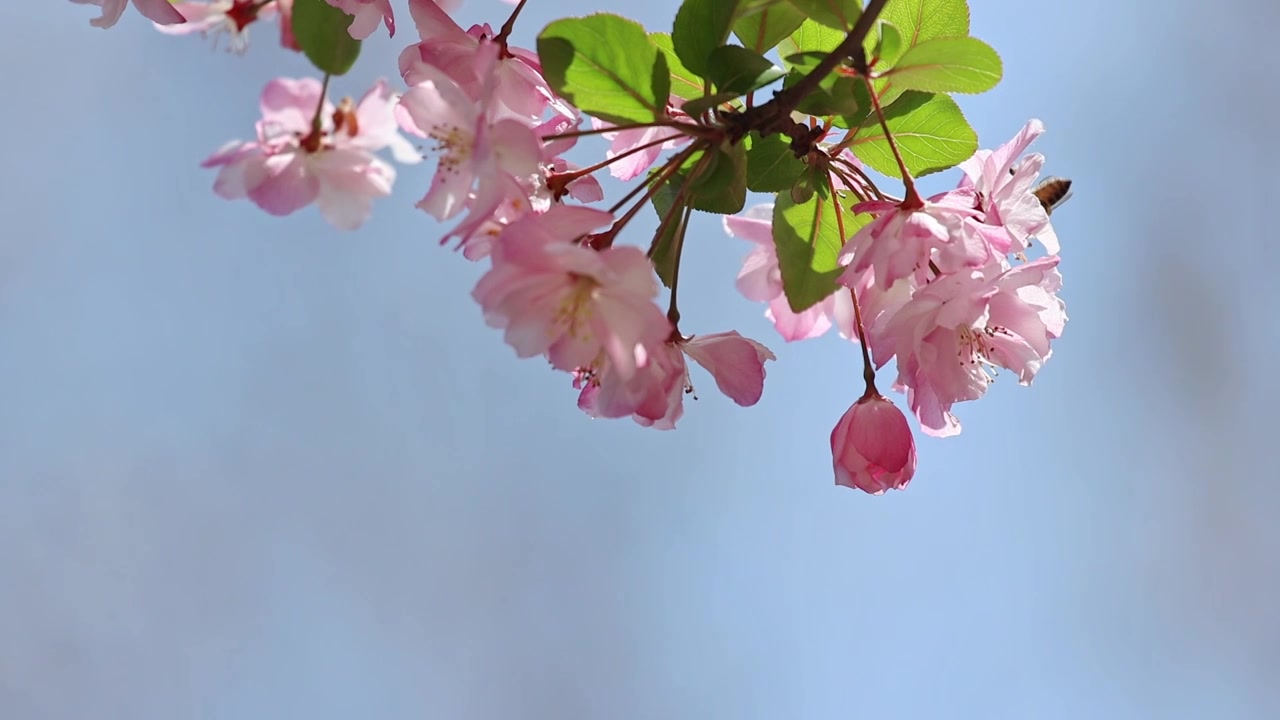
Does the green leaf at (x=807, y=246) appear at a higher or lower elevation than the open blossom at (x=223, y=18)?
lower

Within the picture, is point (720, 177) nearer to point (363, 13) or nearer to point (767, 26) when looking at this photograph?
point (767, 26)

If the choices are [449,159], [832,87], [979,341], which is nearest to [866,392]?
[979,341]

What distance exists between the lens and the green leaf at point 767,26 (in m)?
0.64

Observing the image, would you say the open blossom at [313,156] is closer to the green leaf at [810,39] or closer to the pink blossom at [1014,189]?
the green leaf at [810,39]

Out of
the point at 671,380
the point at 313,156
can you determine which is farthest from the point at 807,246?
the point at 313,156

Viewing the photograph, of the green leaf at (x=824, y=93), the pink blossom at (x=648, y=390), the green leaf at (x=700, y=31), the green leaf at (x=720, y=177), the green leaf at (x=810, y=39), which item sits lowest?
the pink blossom at (x=648, y=390)

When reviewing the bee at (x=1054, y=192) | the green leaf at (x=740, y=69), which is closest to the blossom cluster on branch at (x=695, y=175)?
the green leaf at (x=740, y=69)

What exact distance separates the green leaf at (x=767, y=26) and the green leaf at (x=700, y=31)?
5 cm

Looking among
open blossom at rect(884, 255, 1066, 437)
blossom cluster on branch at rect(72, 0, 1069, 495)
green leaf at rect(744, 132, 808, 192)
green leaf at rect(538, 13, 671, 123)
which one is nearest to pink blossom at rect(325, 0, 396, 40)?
blossom cluster on branch at rect(72, 0, 1069, 495)

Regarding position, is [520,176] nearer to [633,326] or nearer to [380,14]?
[633,326]

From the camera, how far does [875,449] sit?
2.31 ft

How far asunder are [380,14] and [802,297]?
1.16 ft

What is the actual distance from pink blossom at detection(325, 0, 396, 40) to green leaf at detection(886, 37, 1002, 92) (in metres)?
0.35

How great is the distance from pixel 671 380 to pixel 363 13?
0.33 m
